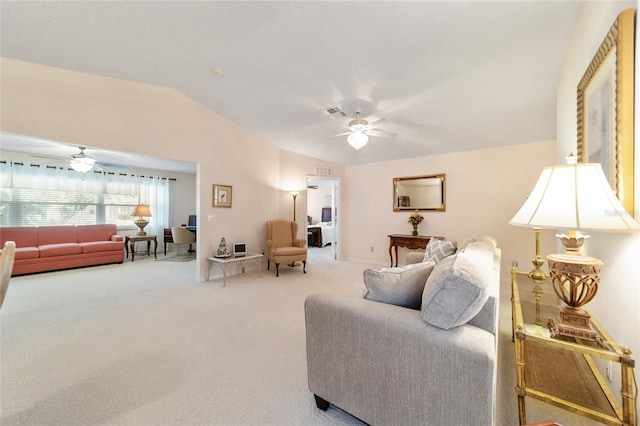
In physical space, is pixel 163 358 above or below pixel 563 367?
below

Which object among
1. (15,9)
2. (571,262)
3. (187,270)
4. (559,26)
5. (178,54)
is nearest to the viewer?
(571,262)

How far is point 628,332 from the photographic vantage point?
1.15 meters

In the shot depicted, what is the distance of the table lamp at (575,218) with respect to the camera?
1.02m

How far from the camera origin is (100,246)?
17.1ft

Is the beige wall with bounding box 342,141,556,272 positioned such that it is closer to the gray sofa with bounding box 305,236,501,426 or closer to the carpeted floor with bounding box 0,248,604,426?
the carpeted floor with bounding box 0,248,604,426

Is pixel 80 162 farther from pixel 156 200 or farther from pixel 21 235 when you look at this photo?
pixel 156 200

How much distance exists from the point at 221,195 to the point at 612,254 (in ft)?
15.2

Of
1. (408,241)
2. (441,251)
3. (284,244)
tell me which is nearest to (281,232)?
(284,244)

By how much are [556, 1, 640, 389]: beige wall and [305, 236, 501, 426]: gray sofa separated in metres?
0.56

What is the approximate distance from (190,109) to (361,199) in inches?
154

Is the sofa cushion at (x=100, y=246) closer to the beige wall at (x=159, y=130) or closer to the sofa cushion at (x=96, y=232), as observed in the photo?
the sofa cushion at (x=96, y=232)

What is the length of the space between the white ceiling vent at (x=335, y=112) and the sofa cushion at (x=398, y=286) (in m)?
2.63

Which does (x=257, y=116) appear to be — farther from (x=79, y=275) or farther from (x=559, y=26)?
(x=79, y=275)

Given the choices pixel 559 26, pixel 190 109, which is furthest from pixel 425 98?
pixel 190 109
